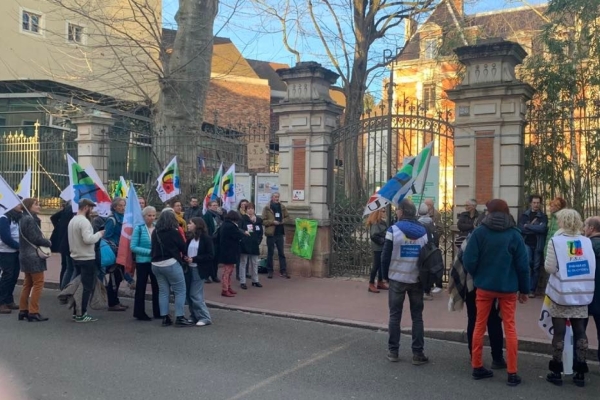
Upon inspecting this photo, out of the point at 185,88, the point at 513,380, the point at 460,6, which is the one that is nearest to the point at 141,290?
the point at 513,380

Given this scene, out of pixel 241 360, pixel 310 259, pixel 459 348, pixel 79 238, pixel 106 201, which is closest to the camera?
pixel 241 360

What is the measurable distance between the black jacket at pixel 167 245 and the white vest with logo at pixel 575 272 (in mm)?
4687

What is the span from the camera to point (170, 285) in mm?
7949

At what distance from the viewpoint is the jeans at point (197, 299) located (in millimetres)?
8023

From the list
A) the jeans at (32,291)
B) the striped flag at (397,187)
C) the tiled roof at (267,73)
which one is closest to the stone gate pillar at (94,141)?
the jeans at (32,291)

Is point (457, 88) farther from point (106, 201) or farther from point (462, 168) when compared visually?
point (106, 201)

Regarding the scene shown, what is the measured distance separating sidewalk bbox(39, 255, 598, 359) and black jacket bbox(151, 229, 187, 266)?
1.88 m

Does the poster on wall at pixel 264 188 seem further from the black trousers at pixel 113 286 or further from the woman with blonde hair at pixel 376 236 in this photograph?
the black trousers at pixel 113 286

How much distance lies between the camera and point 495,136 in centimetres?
1014

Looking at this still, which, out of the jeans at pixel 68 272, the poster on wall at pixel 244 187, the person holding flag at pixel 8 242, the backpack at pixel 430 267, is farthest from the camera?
the poster on wall at pixel 244 187

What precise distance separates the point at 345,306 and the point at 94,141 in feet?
29.8

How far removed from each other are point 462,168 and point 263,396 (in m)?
6.61

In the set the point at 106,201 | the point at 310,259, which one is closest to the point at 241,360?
the point at 106,201

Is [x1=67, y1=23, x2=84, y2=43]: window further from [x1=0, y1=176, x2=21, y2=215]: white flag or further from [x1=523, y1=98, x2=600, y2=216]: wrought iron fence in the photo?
[x1=523, y1=98, x2=600, y2=216]: wrought iron fence
